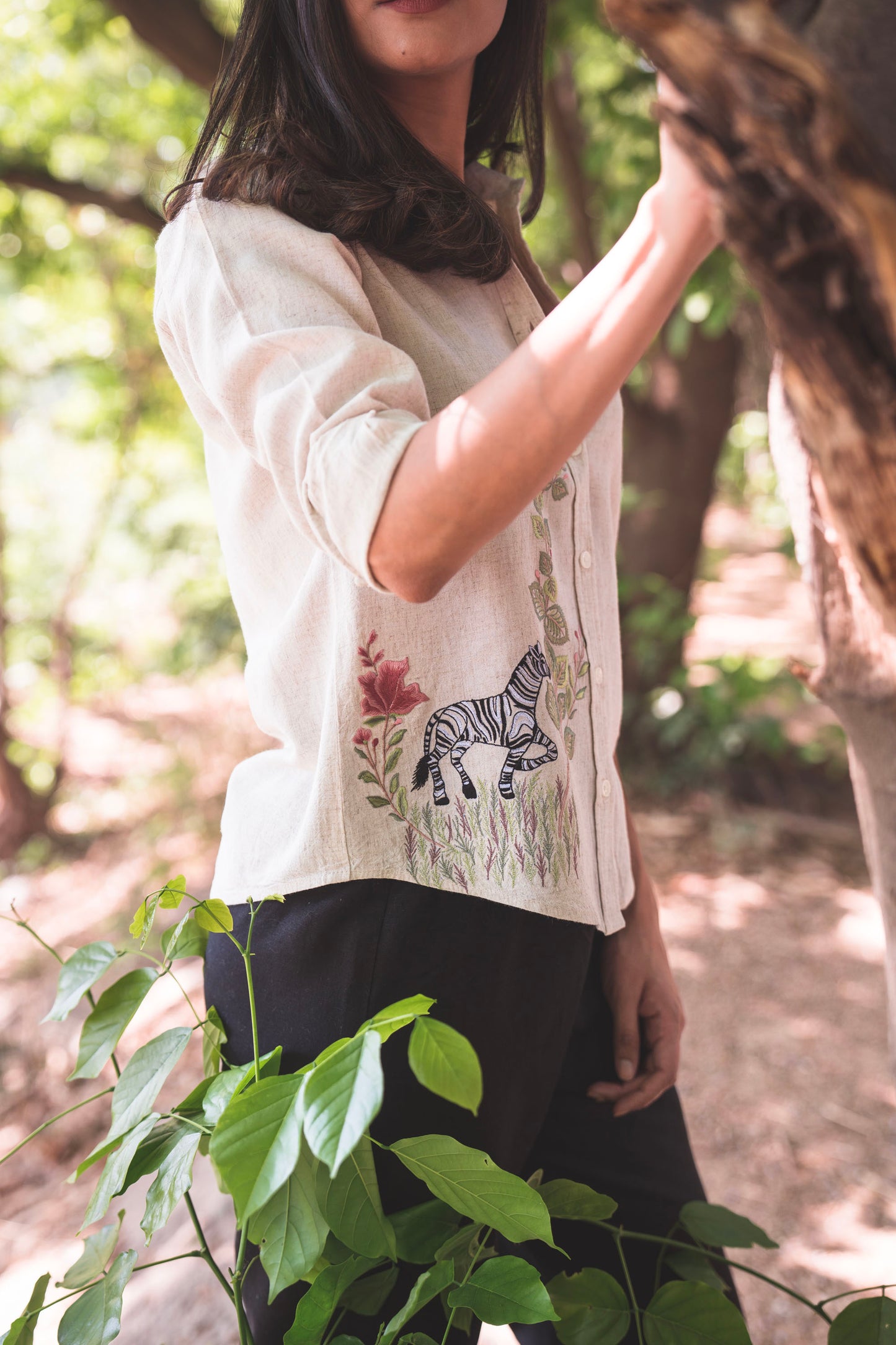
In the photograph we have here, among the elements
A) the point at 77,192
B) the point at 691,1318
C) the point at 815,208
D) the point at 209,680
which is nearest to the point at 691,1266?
the point at 691,1318

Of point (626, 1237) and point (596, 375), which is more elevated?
point (596, 375)

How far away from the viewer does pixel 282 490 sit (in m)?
0.80

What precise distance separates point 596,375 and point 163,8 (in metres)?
3.49

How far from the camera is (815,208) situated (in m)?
0.52

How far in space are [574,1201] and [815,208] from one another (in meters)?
0.91

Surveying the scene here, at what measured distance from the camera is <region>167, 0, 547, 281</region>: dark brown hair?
92 centimetres

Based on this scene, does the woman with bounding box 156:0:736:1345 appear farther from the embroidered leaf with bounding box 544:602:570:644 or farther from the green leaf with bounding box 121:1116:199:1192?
the green leaf with bounding box 121:1116:199:1192

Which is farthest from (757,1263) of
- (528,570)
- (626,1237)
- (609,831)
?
(528,570)

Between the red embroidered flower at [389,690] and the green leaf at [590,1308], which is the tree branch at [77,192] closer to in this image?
the red embroidered flower at [389,690]

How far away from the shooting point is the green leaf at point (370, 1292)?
3.06 ft

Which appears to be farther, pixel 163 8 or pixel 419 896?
pixel 163 8

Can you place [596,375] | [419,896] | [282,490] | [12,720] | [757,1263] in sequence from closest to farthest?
[596,375]
[282,490]
[419,896]
[757,1263]
[12,720]

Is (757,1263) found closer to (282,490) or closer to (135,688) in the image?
(282,490)

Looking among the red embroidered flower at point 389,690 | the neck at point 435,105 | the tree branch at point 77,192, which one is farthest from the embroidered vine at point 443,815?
the tree branch at point 77,192
